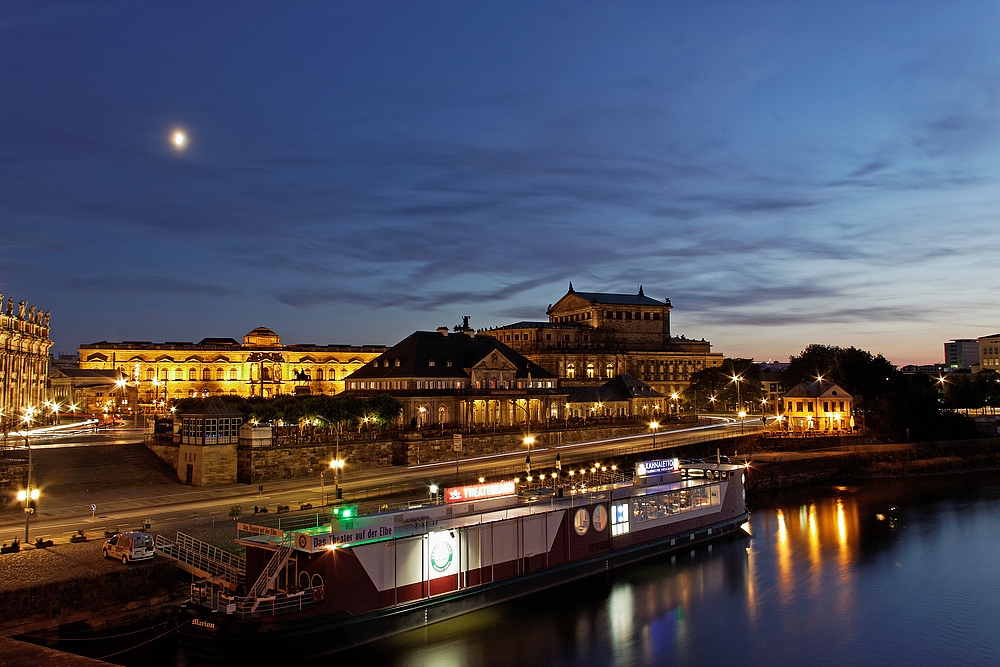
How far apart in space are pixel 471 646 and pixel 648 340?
464ft

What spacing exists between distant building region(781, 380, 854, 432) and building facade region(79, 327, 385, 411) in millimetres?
91689

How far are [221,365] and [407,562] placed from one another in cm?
15258

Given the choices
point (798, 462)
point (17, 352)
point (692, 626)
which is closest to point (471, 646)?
point (692, 626)

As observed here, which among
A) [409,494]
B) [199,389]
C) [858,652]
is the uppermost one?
[199,389]

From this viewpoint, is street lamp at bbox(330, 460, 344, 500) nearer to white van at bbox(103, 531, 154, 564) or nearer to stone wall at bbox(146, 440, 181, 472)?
stone wall at bbox(146, 440, 181, 472)

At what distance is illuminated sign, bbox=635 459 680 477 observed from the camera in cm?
4841

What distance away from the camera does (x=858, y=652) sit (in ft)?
102

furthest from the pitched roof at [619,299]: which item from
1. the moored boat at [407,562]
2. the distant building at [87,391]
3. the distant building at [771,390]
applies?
the moored boat at [407,562]

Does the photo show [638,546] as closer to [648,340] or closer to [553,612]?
[553,612]

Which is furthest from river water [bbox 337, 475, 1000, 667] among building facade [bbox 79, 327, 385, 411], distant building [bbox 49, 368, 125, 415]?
building facade [bbox 79, 327, 385, 411]

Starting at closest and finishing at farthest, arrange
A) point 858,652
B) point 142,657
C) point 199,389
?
point 142,657
point 858,652
point 199,389

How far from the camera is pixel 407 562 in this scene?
3198cm

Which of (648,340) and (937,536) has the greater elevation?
(648,340)

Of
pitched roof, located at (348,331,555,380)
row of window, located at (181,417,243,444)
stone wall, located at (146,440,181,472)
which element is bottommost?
stone wall, located at (146,440,181,472)
